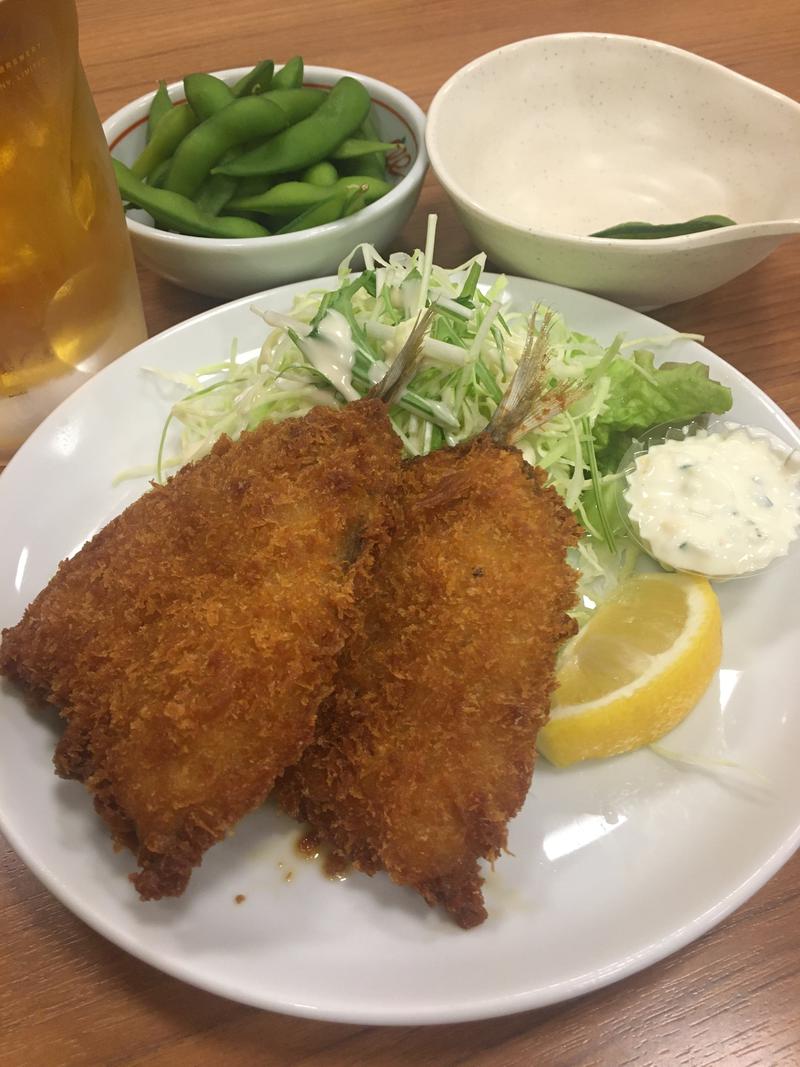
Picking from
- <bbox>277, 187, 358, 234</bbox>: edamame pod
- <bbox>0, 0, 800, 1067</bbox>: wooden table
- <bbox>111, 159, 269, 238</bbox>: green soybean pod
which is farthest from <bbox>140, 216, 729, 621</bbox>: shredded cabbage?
<bbox>0, 0, 800, 1067</bbox>: wooden table

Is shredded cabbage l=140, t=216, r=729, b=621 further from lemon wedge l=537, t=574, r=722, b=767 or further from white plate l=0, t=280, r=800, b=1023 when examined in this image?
white plate l=0, t=280, r=800, b=1023

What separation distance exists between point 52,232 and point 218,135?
66 cm

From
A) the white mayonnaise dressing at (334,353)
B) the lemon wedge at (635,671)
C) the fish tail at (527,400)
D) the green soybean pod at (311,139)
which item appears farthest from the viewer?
the green soybean pod at (311,139)

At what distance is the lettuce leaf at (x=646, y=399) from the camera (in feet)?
6.00

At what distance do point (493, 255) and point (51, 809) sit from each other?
1716 millimetres

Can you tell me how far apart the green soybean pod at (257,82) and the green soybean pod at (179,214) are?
44 centimetres

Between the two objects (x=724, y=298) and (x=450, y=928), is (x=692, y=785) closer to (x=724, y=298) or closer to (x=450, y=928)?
Answer: (x=450, y=928)

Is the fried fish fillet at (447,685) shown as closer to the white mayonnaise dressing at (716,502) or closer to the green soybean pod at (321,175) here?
the white mayonnaise dressing at (716,502)

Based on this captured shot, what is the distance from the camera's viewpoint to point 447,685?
4.73 feet

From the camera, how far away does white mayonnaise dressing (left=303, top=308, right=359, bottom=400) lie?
1884mm

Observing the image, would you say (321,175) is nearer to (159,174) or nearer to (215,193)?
(215,193)

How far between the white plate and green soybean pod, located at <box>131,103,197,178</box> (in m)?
1.19

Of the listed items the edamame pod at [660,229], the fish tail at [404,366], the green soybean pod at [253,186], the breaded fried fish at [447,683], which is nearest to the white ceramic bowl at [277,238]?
the green soybean pod at [253,186]

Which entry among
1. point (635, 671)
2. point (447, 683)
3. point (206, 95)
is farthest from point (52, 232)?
point (635, 671)
